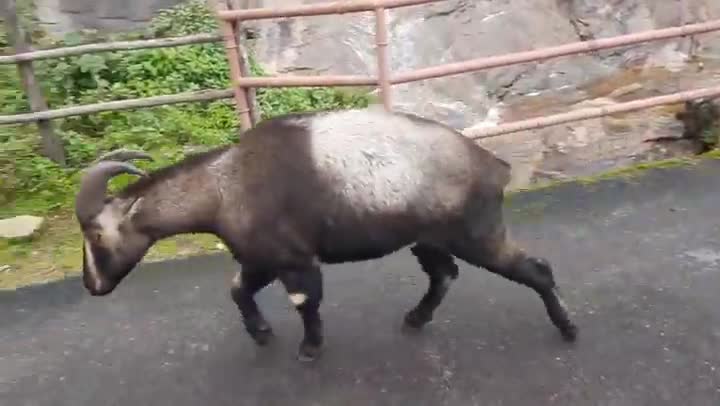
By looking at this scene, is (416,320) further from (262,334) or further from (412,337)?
(262,334)

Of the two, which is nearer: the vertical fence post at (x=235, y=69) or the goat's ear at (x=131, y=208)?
the goat's ear at (x=131, y=208)

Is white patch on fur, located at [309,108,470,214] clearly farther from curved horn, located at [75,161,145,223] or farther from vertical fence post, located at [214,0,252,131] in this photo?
vertical fence post, located at [214,0,252,131]

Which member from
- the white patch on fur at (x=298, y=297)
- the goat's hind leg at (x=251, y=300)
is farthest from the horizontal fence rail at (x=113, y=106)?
the white patch on fur at (x=298, y=297)

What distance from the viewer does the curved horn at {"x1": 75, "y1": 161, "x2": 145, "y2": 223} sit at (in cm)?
346

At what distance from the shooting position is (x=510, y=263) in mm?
3771

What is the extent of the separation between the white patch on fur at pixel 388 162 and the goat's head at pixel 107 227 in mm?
777

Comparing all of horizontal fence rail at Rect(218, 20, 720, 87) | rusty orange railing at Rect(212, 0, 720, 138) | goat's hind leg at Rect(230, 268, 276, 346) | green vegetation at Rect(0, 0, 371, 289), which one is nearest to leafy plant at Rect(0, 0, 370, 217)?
green vegetation at Rect(0, 0, 371, 289)

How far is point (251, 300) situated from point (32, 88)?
9.79ft

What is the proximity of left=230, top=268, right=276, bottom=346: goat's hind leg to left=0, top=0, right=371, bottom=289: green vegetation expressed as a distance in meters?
1.39

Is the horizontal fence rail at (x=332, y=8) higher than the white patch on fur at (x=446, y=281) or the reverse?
higher

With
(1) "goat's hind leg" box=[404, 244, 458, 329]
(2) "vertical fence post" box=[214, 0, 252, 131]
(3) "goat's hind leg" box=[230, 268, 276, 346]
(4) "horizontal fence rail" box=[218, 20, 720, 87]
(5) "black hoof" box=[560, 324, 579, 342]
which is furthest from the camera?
(2) "vertical fence post" box=[214, 0, 252, 131]

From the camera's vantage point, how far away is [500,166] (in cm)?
379

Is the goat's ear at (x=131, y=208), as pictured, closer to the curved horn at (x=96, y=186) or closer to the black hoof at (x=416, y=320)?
the curved horn at (x=96, y=186)

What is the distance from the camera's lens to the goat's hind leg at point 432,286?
4102mm
